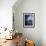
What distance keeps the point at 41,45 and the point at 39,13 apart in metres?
1.53

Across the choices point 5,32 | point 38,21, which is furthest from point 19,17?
point 5,32

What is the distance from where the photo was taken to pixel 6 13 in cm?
471

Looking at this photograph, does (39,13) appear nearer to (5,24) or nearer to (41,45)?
(41,45)

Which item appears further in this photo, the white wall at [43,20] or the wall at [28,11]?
the wall at [28,11]

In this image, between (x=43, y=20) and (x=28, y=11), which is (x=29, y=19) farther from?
(x=43, y=20)

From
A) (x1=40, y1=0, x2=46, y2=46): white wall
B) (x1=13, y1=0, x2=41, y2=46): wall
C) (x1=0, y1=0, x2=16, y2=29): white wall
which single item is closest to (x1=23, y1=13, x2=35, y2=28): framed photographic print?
(x1=13, y1=0, x2=41, y2=46): wall

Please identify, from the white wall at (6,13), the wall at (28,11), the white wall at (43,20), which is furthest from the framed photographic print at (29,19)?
the white wall at (6,13)

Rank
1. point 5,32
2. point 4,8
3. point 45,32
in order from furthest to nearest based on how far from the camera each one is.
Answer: point 45,32
point 4,8
point 5,32

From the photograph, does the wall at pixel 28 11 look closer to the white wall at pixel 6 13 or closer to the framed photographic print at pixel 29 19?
the framed photographic print at pixel 29 19

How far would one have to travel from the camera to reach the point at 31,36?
610 centimetres

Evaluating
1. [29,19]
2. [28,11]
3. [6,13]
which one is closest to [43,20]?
[29,19]

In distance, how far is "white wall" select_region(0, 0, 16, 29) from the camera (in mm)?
4664

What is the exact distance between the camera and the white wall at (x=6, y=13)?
4.66 meters

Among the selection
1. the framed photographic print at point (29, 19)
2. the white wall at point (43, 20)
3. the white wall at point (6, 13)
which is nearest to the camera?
the white wall at point (6, 13)
